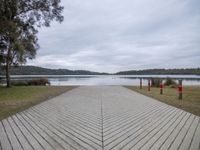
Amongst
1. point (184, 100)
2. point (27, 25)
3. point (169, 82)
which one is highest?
point (27, 25)

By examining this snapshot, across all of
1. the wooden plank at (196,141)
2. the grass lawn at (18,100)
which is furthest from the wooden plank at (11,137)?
the wooden plank at (196,141)

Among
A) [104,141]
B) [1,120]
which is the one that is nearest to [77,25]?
[1,120]

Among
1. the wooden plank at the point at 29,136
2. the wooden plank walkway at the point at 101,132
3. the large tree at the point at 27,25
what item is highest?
the large tree at the point at 27,25

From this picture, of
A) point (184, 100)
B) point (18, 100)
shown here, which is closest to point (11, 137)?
point (18, 100)

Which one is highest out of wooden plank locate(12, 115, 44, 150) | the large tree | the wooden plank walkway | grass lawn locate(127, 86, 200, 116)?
the large tree

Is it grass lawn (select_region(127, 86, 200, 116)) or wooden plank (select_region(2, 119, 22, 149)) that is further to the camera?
grass lawn (select_region(127, 86, 200, 116))

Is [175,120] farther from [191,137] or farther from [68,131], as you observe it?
[68,131]

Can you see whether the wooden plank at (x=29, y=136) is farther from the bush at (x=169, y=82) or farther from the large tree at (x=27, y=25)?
the bush at (x=169, y=82)

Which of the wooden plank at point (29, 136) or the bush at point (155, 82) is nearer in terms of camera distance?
the wooden plank at point (29, 136)

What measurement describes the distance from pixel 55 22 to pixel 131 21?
8.30 m

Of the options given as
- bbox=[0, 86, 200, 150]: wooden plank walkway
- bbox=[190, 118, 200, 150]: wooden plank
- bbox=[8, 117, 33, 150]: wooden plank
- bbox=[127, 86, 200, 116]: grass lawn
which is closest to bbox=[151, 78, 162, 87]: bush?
bbox=[127, 86, 200, 116]: grass lawn

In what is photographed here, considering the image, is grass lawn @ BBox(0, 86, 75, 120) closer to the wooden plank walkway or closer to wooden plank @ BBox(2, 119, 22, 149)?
wooden plank @ BBox(2, 119, 22, 149)

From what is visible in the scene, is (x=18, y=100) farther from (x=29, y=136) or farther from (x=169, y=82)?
(x=169, y=82)

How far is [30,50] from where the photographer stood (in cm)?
2291
